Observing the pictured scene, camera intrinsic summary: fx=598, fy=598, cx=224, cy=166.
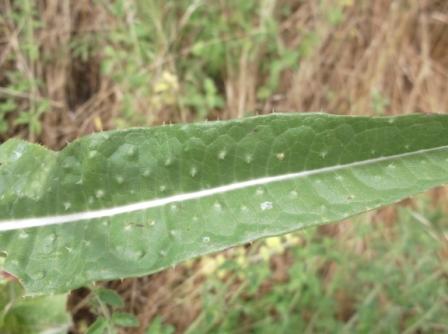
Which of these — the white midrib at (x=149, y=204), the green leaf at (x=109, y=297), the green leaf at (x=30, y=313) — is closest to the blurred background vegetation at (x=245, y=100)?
the green leaf at (x=30, y=313)

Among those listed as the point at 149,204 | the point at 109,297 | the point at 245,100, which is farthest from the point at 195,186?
the point at 245,100

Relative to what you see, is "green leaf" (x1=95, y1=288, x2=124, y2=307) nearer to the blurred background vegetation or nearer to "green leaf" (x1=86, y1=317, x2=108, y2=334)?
"green leaf" (x1=86, y1=317, x2=108, y2=334)

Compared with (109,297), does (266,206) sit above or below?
above

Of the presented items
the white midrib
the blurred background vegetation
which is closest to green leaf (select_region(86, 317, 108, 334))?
the white midrib

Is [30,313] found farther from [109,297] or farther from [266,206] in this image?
[266,206]

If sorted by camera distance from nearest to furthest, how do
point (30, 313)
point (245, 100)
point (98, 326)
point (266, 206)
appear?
point (266, 206) → point (98, 326) → point (30, 313) → point (245, 100)

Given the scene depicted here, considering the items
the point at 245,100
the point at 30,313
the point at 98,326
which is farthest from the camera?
the point at 245,100

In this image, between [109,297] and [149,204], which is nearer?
[149,204]

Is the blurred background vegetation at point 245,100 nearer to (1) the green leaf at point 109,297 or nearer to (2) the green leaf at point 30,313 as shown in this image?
(2) the green leaf at point 30,313
